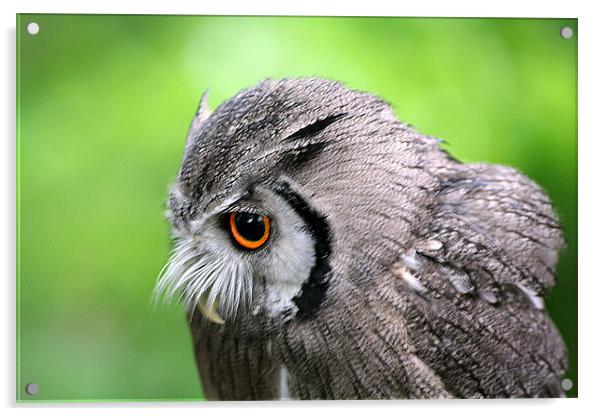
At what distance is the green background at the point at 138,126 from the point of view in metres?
1.73

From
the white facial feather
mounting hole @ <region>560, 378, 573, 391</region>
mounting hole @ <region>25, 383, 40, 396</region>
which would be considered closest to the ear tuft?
the white facial feather

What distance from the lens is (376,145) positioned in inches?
63.3

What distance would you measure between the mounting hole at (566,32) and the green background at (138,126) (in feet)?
0.53

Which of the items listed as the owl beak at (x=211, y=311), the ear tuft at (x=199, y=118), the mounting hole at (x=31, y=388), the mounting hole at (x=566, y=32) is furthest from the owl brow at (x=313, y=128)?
the mounting hole at (x=31, y=388)

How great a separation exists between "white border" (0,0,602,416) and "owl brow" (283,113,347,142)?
1.18 feet

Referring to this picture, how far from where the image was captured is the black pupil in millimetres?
1532

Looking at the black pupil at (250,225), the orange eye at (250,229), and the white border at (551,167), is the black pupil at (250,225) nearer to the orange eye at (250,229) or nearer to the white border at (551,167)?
the orange eye at (250,229)

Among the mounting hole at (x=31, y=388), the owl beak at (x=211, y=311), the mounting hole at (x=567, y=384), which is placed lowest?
the mounting hole at (x=567, y=384)

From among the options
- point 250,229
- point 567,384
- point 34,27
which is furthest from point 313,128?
point 567,384

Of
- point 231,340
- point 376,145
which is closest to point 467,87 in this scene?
point 376,145

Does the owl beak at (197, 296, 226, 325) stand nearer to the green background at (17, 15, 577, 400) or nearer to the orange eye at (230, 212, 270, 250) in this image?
the green background at (17, 15, 577, 400)

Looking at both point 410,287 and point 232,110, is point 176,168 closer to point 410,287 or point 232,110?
point 232,110

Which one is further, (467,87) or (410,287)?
(467,87)

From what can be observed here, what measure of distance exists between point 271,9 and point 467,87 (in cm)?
57
